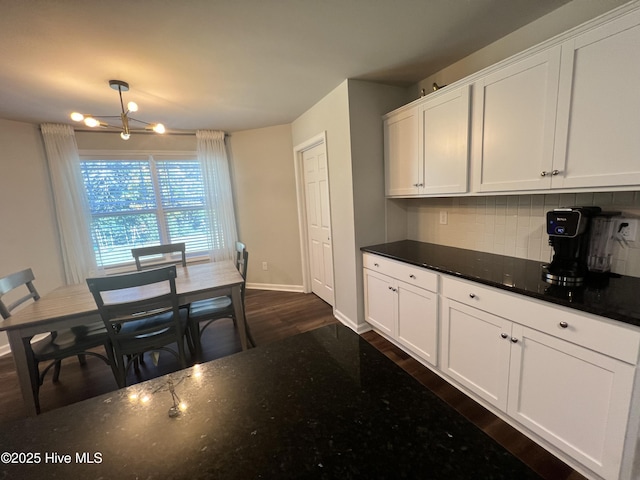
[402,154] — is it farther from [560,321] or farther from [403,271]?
[560,321]

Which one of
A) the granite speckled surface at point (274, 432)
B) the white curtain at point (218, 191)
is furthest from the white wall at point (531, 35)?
the white curtain at point (218, 191)

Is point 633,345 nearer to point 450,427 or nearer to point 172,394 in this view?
point 450,427

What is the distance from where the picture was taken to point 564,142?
1440 mm

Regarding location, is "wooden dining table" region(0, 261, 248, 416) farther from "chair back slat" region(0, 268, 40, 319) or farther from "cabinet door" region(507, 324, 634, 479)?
"cabinet door" region(507, 324, 634, 479)

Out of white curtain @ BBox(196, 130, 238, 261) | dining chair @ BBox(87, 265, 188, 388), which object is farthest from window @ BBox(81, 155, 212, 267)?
dining chair @ BBox(87, 265, 188, 388)

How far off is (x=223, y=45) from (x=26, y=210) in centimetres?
297

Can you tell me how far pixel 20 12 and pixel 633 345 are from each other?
3.14 m

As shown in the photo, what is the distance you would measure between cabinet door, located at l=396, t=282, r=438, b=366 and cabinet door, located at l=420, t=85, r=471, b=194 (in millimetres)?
817

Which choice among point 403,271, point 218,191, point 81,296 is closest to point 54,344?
point 81,296

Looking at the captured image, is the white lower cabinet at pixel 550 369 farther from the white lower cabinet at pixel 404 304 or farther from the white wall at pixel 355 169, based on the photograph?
the white wall at pixel 355 169

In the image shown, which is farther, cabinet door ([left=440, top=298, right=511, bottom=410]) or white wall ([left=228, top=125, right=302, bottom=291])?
white wall ([left=228, top=125, right=302, bottom=291])

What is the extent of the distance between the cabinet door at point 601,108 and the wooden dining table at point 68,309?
2.28 m

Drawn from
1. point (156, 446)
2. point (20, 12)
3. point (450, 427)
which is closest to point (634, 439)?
point (450, 427)

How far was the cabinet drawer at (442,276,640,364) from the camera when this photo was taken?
3.64 ft
